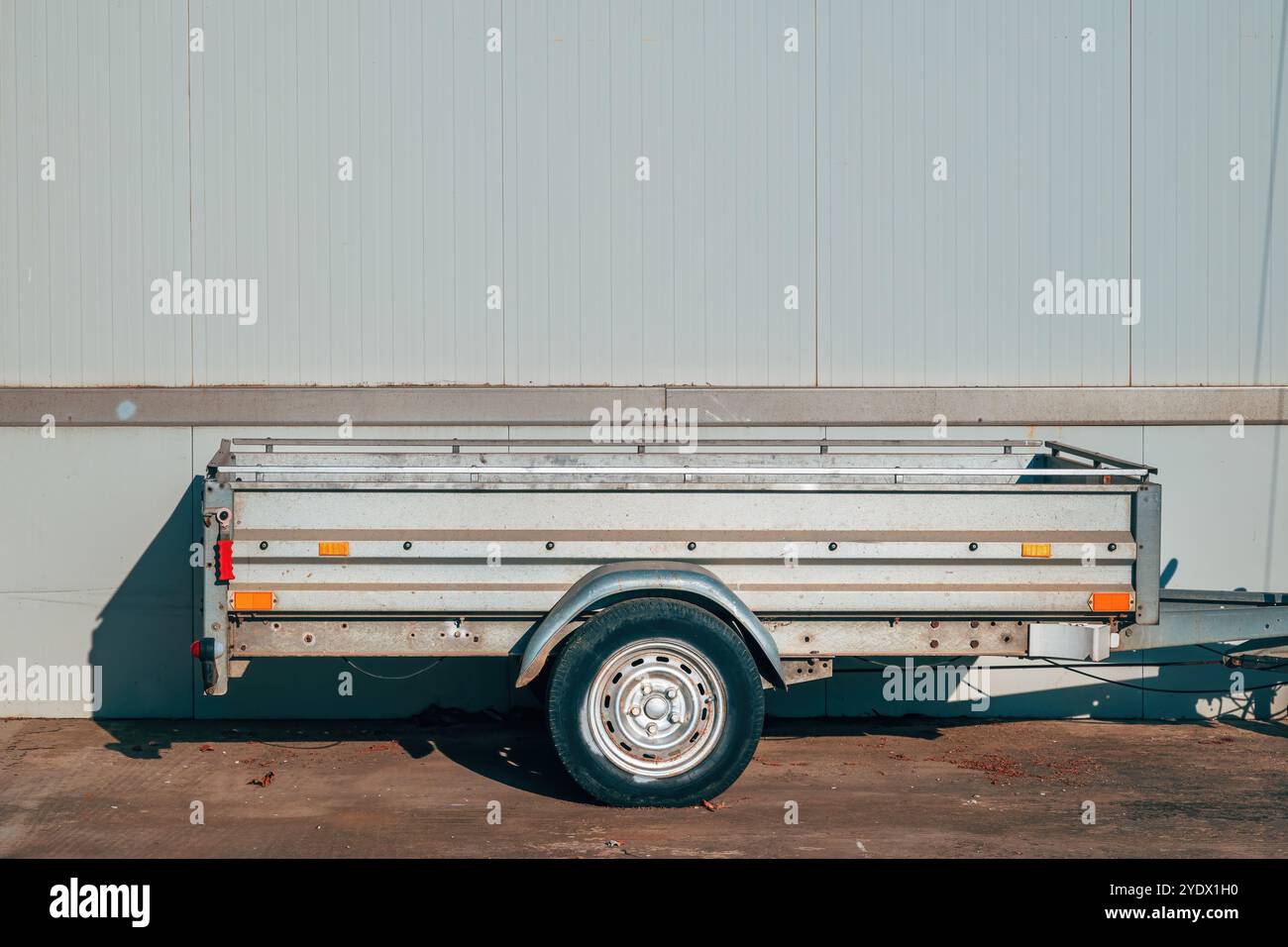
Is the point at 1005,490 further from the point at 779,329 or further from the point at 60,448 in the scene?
the point at 60,448

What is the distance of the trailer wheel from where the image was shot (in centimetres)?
642

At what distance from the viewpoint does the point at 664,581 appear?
6414 millimetres

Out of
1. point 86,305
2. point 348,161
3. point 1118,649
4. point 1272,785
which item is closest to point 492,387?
point 348,161

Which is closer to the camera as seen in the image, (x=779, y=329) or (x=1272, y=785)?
(x=1272, y=785)

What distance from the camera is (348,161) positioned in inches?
336

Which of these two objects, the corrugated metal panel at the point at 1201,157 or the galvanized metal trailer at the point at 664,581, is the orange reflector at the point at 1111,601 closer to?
the galvanized metal trailer at the point at 664,581

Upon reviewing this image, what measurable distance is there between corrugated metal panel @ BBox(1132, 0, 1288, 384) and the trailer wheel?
4045mm

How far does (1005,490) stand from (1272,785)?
2343 millimetres

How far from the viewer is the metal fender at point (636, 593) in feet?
20.9

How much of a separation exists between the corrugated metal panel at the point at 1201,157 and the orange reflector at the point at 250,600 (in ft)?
18.9

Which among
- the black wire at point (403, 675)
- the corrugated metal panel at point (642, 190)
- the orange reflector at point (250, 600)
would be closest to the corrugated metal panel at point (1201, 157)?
the corrugated metal panel at point (642, 190)

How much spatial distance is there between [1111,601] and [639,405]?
10.7ft

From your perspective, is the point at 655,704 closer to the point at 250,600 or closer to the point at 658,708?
the point at 658,708

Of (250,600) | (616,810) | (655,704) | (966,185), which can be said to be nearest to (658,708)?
(655,704)
